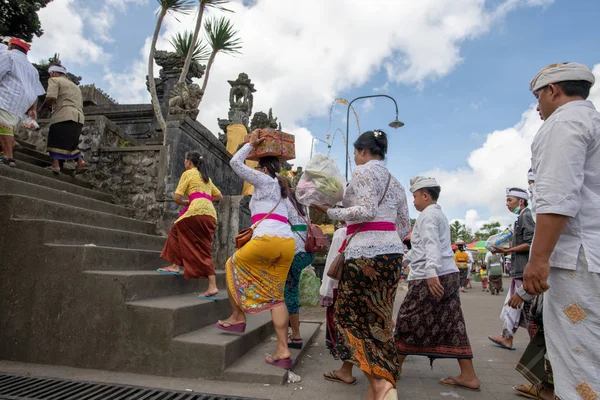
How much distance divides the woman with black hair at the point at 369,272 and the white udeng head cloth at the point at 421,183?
89 cm

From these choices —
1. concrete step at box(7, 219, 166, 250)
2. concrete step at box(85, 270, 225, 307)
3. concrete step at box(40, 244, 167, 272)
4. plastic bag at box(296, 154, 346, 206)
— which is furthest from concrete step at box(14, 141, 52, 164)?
plastic bag at box(296, 154, 346, 206)

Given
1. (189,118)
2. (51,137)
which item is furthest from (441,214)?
(51,137)

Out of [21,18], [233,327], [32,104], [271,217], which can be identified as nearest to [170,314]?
[233,327]

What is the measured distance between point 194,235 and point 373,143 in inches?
91.8

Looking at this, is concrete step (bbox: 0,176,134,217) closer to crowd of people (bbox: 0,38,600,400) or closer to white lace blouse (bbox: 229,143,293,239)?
crowd of people (bbox: 0,38,600,400)

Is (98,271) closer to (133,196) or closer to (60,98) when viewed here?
(133,196)

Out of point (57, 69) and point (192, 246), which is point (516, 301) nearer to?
point (192, 246)

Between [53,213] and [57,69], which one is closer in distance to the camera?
[53,213]

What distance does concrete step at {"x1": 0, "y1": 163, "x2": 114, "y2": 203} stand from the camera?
4.58m

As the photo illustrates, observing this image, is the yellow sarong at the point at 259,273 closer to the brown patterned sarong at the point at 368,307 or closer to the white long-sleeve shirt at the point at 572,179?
the brown patterned sarong at the point at 368,307

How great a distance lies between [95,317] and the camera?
312 centimetres

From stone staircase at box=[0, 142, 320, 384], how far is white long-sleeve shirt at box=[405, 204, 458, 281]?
1.40 meters

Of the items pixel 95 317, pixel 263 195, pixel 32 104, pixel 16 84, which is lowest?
pixel 95 317

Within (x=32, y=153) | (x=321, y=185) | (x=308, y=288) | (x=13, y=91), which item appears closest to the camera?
(x=321, y=185)
